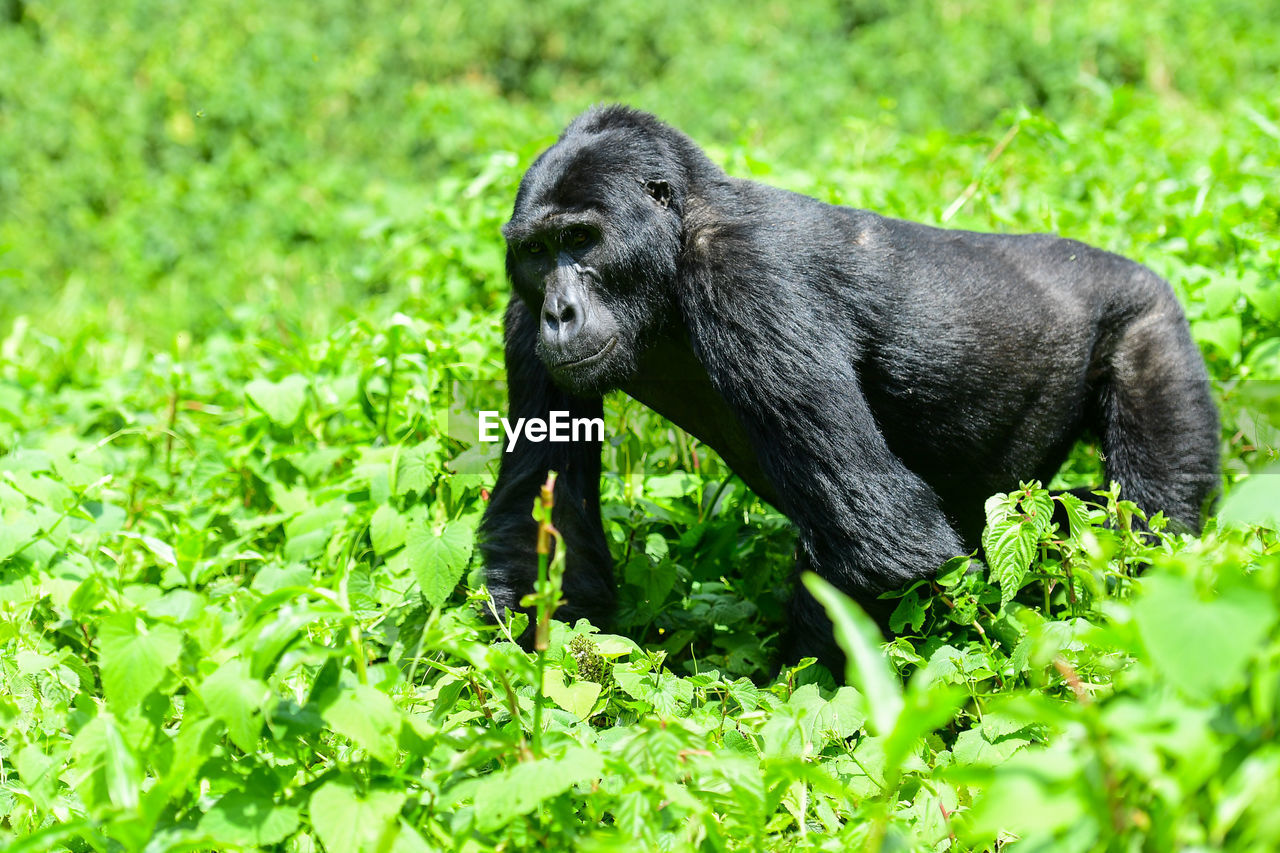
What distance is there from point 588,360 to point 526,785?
5.30ft

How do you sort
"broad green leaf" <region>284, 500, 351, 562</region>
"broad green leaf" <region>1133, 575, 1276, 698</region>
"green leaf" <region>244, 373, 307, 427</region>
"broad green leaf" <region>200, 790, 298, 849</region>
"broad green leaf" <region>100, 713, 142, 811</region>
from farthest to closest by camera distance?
"green leaf" <region>244, 373, 307, 427</region>
"broad green leaf" <region>284, 500, 351, 562</region>
"broad green leaf" <region>200, 790, 298, 849</region>
"broad green leaf" <region>100, 713, 142, 811</region>
"broad green leaf" <region>1133, 575, 1276, 698</region>

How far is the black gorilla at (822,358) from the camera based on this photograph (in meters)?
3.30

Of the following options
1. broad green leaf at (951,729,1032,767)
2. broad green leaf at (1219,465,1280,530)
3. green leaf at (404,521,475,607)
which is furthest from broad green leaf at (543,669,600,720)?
broad green leaf at (1219,465,1280,530)

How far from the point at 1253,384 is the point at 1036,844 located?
11.6 feet

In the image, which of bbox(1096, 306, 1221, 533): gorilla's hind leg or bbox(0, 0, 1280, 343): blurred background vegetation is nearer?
bbox(1096, 306, 1221, 533): gorilla's hind leg

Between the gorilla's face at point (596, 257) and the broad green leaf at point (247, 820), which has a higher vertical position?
the gorilla's face at point (596, 257)

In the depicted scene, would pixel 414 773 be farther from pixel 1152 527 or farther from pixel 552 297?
pixel 1152 527

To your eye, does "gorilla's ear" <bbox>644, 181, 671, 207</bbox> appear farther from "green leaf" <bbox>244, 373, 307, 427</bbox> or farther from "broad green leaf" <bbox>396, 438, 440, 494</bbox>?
"green leaf" <bbox>244, 373, 307, 427</bbox>

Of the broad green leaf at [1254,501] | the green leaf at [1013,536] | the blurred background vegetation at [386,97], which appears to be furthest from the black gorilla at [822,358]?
the blurred background vegetation at [386,97]

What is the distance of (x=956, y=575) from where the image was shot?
10.6 feet

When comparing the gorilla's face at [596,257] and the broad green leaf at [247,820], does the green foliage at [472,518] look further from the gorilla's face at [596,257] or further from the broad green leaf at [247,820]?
the gorilla's face at [596,257]

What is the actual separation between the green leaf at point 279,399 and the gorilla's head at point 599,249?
4.57 feet

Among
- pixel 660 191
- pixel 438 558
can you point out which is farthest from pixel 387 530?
pixel 660 191

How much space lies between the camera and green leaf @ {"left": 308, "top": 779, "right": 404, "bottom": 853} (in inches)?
84.3
